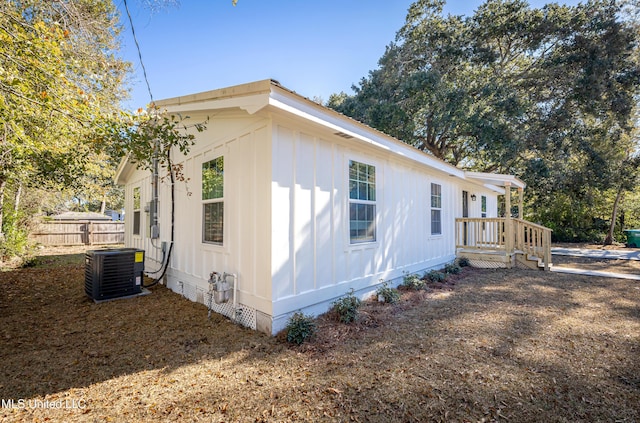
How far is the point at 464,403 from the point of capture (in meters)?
2.34

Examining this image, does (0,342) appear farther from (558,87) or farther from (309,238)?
(558,87)

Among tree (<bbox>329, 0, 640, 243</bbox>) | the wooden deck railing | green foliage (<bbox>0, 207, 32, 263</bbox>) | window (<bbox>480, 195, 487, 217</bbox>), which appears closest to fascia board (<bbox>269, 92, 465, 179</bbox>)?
the wooden deck railing

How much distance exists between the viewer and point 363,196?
5.19 meters

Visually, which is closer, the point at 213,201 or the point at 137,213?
the point at 213,201

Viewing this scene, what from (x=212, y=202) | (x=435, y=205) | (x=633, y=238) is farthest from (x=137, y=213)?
(x=633, y=238)

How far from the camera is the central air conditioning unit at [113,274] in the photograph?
5160mm

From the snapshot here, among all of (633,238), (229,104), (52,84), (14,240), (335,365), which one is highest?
(52,84)

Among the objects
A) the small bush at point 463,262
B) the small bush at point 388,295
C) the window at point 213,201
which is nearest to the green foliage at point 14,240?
the window at point 213,201

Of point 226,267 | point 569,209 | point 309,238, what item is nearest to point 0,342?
point 226,267

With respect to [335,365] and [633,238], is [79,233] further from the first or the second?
[633,238]

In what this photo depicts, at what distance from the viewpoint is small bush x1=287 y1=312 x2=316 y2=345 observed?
343 cm

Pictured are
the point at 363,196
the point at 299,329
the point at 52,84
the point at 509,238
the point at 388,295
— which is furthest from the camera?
the point at 509,238

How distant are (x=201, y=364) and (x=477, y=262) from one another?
819 cm

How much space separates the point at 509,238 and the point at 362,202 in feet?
18.5
